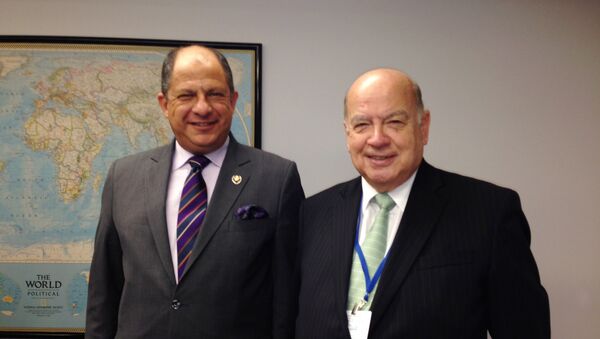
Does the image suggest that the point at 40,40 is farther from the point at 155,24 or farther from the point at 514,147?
the point at 514,147

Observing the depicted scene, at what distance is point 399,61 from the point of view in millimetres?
2428

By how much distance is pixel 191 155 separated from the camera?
61.4 inches

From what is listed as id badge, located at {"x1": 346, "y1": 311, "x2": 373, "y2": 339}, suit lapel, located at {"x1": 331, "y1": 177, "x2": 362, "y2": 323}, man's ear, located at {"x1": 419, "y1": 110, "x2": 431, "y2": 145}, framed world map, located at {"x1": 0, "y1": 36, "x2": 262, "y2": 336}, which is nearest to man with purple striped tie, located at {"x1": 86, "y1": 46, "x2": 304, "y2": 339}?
suit lapel, located at {"x1": 331, "y1": 177, "x2": 362, "y2": 323}

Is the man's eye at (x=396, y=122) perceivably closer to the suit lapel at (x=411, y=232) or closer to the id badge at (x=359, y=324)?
the suit lapel at (x=411, y=232)

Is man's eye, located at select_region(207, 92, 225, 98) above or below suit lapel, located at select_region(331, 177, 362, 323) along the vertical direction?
above

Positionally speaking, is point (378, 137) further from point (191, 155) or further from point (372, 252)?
point (191, 155)

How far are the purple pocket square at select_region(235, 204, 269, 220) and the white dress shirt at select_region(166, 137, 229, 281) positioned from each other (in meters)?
0.12

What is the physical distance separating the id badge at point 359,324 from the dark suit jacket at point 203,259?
319mm

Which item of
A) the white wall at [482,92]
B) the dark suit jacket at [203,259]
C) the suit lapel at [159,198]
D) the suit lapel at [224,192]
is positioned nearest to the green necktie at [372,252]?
the dark suit jacket at [203,259]

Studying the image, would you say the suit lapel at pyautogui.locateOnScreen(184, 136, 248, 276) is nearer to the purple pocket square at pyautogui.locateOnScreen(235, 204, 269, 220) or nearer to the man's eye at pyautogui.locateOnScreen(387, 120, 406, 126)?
the purple pocket square at pyautogui.locateOnScreen(235, 204, 269, 220)

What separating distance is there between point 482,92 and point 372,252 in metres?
1.53

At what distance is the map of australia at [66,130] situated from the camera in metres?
2.35

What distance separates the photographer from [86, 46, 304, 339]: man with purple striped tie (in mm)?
1408

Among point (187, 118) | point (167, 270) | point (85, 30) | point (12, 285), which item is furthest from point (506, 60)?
point (12, 285)
